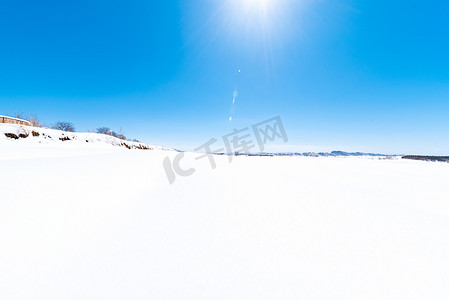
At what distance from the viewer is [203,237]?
1026mm

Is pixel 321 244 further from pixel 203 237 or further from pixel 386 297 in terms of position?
pixel 203 237

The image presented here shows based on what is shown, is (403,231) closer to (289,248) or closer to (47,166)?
(289,248)

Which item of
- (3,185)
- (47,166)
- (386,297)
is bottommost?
(386,297)

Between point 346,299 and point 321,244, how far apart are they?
12.3 inches

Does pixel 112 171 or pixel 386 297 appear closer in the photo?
pixel 386 297

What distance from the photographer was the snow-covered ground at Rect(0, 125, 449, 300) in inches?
28.0

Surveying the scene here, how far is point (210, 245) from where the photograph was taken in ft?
3.16

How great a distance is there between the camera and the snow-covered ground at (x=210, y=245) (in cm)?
71

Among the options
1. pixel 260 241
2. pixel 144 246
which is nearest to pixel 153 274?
pixel 144 246

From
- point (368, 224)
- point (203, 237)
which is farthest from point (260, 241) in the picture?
point (368, 224)

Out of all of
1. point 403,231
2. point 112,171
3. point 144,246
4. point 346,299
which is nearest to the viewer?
point 346,299

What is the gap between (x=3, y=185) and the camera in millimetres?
1337

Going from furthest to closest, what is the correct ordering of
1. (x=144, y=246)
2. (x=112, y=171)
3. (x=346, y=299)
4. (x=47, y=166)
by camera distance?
(x=112, y=171) < (x=47, y=166) < (x=144, y=246) < (x=346, y=299)

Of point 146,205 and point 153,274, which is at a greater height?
point 146,205
